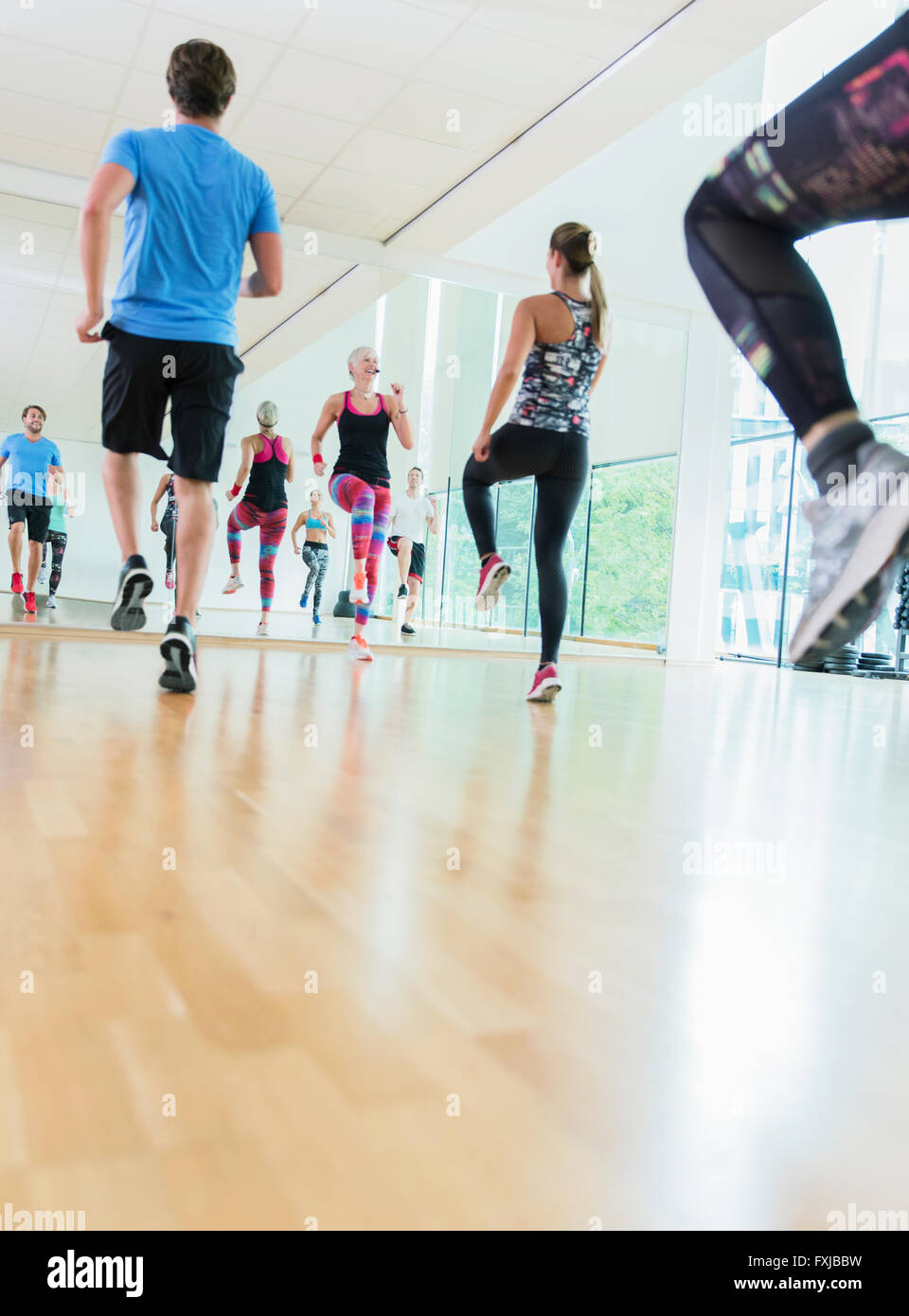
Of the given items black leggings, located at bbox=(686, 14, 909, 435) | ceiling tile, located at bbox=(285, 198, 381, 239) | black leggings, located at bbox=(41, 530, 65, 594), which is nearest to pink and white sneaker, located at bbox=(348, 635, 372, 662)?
ceiling tile, located at bbox=(285, 198, 381, 239)

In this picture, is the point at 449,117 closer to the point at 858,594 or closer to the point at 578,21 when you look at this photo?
the point at 578,21

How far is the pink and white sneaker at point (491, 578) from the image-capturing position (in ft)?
10.5

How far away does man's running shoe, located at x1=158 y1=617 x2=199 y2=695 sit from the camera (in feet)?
A: 9.61

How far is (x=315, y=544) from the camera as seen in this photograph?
8.19m

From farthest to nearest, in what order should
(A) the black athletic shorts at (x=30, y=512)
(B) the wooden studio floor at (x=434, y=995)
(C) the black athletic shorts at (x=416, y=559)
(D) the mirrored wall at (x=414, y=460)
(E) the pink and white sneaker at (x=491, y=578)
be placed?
(C) the black athletic shorts at (x=416, y=559)
(D) the mirrored wall at (x=414, y=460)
(A) the black athletic shorts at (x=30, y=512)
(E) the pink and white sneaker at (x=491, y=578)
(B) the wooden studio floor at (x=434, y=995)

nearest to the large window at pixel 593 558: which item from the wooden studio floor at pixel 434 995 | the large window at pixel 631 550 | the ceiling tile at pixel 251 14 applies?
the large window at pixel 631 550

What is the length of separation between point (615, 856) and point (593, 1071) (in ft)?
2.32

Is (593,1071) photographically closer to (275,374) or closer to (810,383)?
(810,383)

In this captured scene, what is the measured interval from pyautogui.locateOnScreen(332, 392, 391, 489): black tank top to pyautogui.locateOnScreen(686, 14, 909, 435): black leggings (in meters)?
4.40

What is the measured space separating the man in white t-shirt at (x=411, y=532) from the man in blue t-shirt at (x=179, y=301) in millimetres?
4629

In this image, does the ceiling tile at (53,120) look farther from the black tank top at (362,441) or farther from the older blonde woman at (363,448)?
the black tank top at (362,441)
